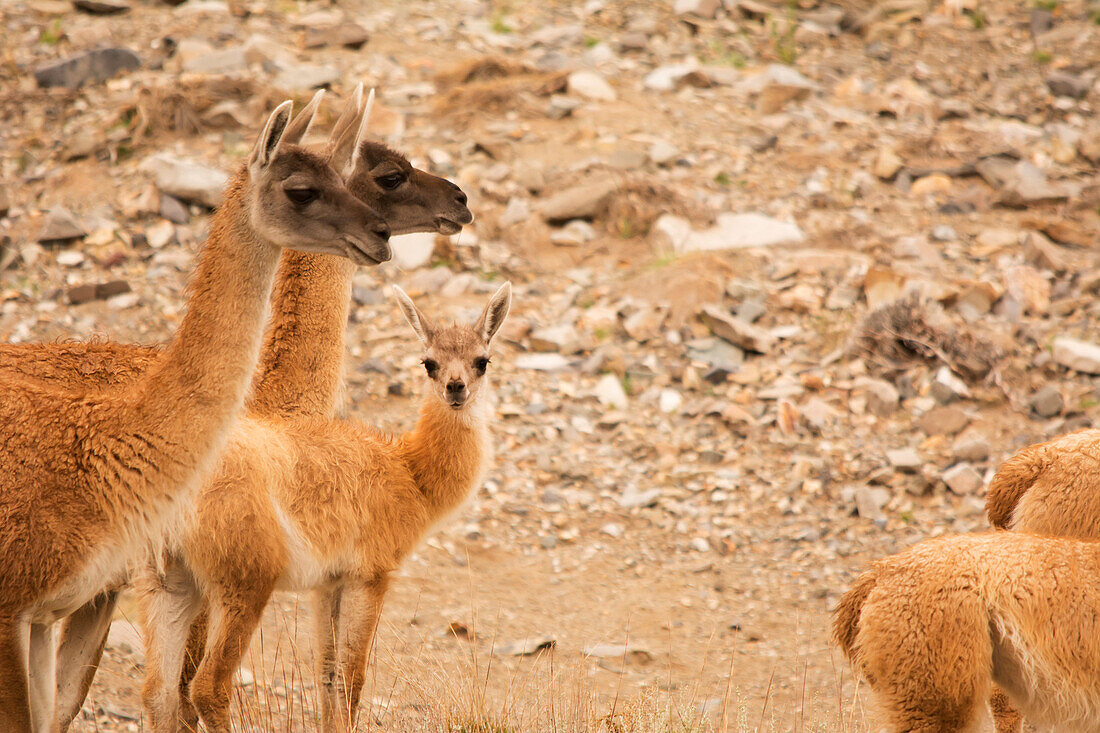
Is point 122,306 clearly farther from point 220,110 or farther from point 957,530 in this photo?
point 957,530

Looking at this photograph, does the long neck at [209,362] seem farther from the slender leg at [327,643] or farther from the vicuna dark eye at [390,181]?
the vicuna dark eye at [390,181]

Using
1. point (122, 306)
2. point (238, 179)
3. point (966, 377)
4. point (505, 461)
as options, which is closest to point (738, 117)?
point (966, 377)

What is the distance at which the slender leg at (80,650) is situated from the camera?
4.55m

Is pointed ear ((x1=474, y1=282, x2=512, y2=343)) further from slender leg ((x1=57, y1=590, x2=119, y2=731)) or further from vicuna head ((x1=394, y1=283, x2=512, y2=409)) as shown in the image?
slender leg ((x1=57, y1=590, x2=119, y2=731))

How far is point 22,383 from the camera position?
4000 mm

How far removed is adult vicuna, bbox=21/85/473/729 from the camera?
4.57 metres

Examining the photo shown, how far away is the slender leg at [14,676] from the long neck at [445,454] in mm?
2020

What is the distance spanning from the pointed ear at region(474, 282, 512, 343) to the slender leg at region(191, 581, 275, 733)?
1.84 meters

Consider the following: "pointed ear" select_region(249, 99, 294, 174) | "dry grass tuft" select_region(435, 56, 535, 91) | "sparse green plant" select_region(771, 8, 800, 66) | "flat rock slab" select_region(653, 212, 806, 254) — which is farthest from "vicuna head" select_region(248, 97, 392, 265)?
"sparse green plant" select_region(771, 8, 800, 66)

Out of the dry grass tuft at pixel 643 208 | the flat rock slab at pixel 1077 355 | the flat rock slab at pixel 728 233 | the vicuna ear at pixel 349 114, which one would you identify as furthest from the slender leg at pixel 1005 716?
the dry grass tuft at pixel 643 208

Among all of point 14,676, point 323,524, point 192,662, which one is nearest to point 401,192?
point 323,524

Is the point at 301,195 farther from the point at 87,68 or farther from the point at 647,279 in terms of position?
the point at 87,68

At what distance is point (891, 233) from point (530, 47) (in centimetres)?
473

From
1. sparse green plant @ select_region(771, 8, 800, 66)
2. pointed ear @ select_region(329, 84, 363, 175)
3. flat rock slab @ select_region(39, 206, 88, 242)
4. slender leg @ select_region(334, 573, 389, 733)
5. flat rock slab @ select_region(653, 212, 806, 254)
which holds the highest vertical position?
pointed ear @ select_region(329, 84, 363, 175)
